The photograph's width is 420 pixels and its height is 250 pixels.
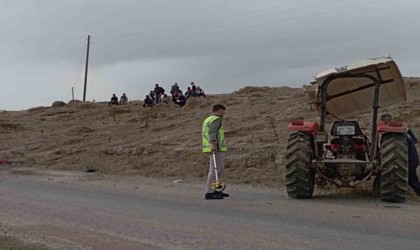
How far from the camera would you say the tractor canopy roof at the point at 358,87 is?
12.1 m

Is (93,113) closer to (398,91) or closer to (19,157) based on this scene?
(19,157)

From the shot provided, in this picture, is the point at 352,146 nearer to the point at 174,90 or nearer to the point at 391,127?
the point at 391,127

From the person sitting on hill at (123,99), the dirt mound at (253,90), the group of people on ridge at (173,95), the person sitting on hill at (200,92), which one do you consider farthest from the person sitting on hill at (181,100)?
the person sitting on hill at (123,99)

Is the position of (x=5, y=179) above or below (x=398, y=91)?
below

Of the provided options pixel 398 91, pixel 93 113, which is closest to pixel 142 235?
pixel 398 91

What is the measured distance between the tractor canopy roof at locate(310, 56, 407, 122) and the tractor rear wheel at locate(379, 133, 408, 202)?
1454mm

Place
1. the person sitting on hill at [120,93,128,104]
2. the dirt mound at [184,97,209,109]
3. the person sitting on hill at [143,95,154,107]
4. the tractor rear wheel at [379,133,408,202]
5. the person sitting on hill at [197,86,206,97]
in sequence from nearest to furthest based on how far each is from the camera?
1. the tractor rear wheel at [379,133,408,202]
2. the dirt mound at [184,97,209,109]
3. the person sitting on hill at [143,95,154,107]
4. the person sitting on hill at [197,86,206,97]
5. the person sitting on hill at [120,93,128,104]

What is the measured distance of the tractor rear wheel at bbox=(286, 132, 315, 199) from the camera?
12.2 meters

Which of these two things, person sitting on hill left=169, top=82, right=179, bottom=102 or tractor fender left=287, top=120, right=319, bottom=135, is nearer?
tractor fender left=287, top=120, right=319, bottom=135

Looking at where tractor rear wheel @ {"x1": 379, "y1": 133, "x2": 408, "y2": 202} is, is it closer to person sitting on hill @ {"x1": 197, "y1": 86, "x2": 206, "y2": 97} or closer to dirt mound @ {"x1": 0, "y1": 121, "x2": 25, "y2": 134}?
dirt mound @ {"x1": 0, "y1": 121, "x2": 25, "y2": 134}

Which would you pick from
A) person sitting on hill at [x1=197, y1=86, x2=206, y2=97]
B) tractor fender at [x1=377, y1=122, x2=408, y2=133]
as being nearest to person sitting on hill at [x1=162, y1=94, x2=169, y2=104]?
person sitting on hill at [x1=197, y1=86, x2=206, y2=97]

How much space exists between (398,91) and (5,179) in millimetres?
10536

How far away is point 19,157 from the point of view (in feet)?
78.2

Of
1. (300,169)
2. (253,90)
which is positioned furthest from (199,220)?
(253,90)
